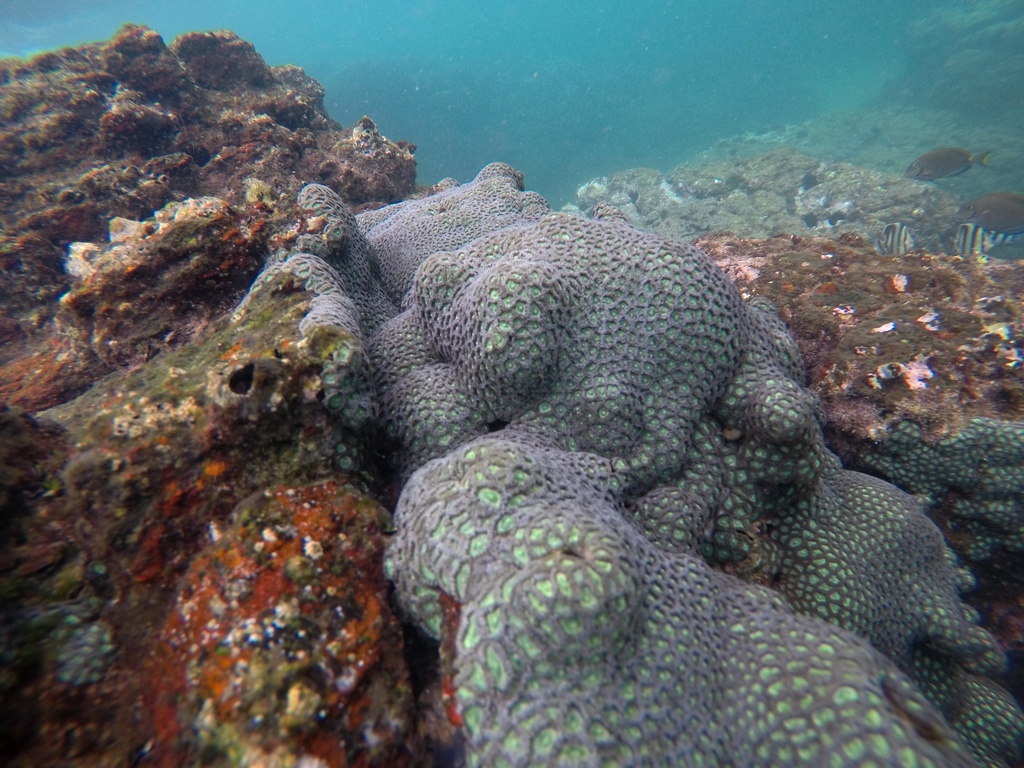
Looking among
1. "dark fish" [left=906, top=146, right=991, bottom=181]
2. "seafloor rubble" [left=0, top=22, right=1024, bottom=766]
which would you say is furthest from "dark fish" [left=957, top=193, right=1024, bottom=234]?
"seafloor rubble" [left=0, top=22, right=1024, bottom=766]

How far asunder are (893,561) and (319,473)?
3362 millimetres

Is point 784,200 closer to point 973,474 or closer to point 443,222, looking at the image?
point 973,474

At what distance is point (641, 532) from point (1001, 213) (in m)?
11.8

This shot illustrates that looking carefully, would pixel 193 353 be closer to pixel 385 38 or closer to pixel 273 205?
pixel 273 205

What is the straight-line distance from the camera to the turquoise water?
Answer: 3425 cm

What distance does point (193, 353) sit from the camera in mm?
2373

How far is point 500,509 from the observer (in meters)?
1.88

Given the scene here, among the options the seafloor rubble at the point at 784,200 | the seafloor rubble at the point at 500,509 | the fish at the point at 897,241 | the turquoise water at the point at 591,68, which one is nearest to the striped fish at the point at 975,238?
the fish at the point at 897,241

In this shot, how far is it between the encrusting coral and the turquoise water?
31640 mm

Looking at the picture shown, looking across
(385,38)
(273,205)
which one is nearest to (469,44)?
(385,38)

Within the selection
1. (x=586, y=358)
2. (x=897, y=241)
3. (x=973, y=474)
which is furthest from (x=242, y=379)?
(x=897, y=241)

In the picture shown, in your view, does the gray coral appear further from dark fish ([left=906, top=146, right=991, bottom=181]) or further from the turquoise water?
the turquoise water

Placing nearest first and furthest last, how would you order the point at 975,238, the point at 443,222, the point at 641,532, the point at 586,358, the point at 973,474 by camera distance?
1. the point at 641,532
2. the point at 586,358
3. the point at 973,474
4. the point at 443,222
5. the point at 975,238

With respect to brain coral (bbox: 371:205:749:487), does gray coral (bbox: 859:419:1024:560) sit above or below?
below
